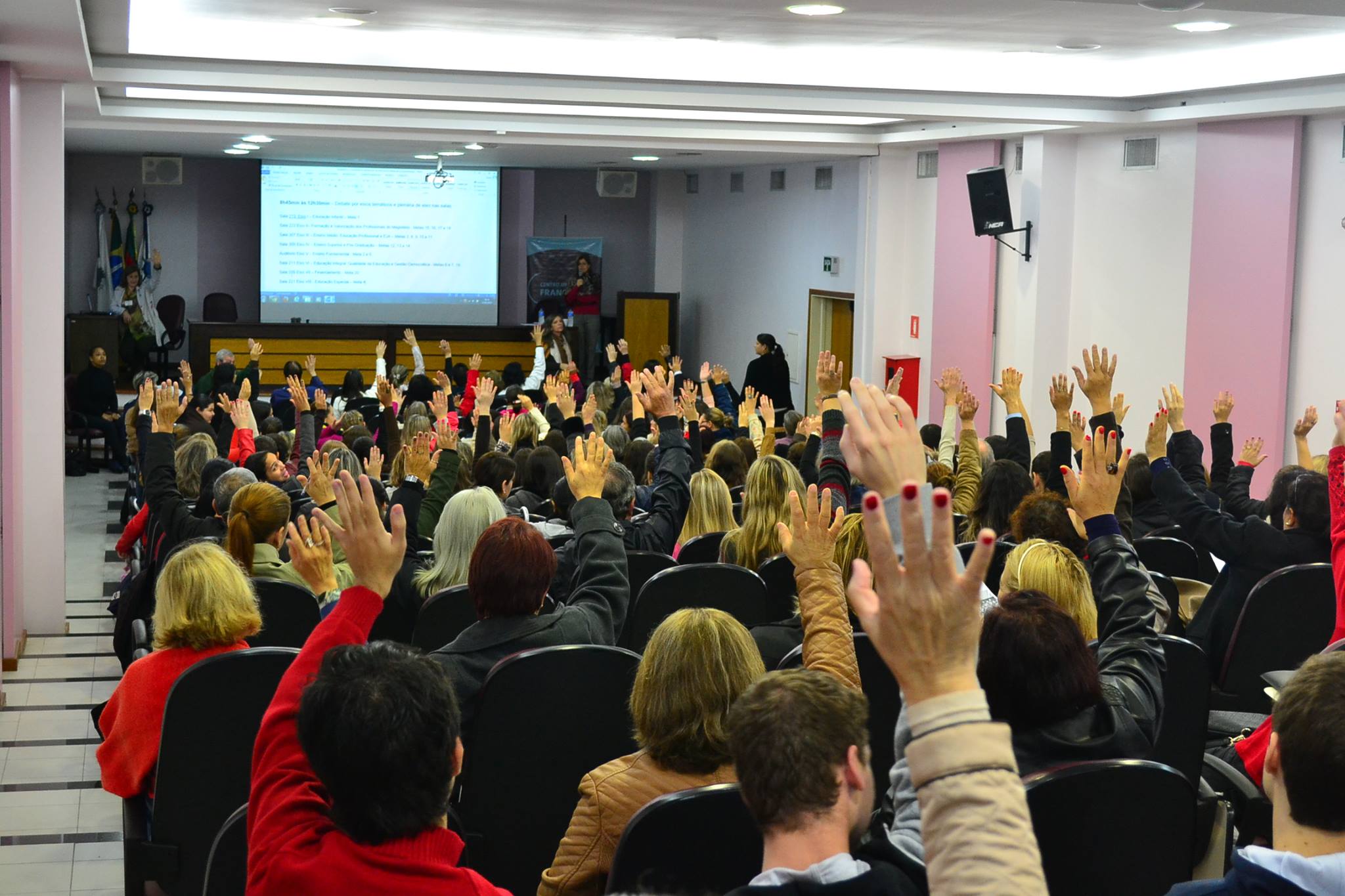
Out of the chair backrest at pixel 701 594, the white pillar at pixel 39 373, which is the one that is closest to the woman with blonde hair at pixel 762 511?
the chair backrest at pixel 701 594

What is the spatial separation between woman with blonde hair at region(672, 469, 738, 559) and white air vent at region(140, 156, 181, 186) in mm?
13409

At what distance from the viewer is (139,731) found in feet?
10.3

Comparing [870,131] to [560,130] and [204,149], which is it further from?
[204,149]

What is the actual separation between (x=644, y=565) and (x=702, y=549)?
0.37m

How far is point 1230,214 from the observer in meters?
8.84

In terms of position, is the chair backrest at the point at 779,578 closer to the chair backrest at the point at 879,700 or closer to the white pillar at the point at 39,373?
the chair backrest at the point at 879,700

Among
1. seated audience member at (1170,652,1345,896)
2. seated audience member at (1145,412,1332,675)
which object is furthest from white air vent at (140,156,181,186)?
seated audience member at (1170,652,1345,896)

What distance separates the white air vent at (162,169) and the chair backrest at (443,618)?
1420cm

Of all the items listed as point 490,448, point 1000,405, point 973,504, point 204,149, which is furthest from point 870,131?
point 204,149

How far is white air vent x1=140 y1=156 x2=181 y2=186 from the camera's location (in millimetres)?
16344

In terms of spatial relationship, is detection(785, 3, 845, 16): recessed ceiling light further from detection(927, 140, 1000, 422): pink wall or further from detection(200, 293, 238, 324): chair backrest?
detection(200, 293, 238, 324): chair backrest

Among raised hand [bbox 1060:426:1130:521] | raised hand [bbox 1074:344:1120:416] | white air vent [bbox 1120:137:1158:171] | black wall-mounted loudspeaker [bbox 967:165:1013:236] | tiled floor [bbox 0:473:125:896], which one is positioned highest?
white air vent [bbox 1120:137:1158:171]

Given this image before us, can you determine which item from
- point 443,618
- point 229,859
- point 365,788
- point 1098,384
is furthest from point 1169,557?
point 365,788

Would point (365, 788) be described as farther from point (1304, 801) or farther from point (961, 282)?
point (961, 282)
